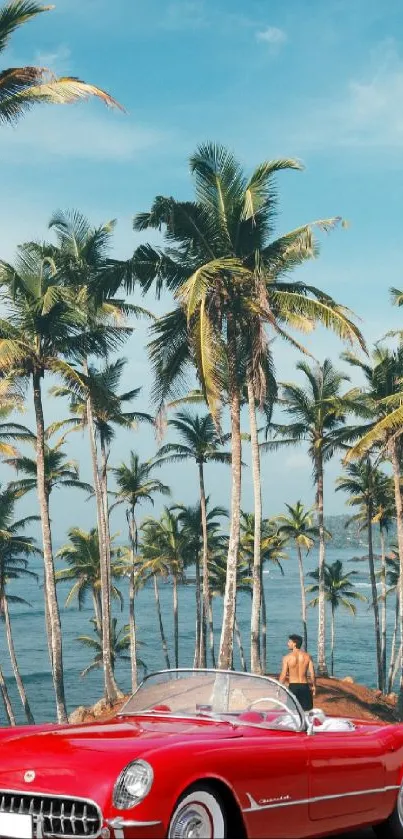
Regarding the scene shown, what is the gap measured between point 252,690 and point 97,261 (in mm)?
32473

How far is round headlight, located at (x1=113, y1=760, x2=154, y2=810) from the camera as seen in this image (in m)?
5.65

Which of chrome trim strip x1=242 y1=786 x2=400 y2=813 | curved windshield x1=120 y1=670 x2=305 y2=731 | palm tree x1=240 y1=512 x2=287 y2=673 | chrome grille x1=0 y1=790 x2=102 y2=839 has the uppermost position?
palm tree x1=240 y1=512 x2=287 y2=673

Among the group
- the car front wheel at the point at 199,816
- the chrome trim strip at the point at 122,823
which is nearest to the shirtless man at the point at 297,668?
the car front wheel at the point at 199,816

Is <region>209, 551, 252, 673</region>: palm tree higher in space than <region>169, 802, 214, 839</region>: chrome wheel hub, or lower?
higher

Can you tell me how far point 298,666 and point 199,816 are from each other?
742cm

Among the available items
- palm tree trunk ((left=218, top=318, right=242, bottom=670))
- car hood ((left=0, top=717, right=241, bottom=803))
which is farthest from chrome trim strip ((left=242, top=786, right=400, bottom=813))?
palm tree trunk ((left=218, top=318, right=242, bottom=670))

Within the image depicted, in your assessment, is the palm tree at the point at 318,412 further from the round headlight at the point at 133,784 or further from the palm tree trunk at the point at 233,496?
the round headlight at the point at 133,784

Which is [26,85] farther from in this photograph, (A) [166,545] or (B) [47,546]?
(A) [166,545]

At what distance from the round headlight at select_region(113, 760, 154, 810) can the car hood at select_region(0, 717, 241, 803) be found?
0.04m

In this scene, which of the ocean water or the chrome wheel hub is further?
the ocean water

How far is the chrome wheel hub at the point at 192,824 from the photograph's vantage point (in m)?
5.81

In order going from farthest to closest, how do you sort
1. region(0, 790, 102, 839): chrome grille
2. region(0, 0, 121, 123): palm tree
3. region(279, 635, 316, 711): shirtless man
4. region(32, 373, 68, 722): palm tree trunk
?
region(32, 373, 68, 722): palm tree trunk → region(0, 0, 121, 123): palm tree → region(279, 635, 316, 711): shirtless man → region(0, 790, 102, 839): chrome grille

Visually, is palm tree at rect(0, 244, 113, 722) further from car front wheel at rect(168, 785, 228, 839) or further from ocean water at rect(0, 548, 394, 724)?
ocean water at rect(0, 548, 394, 724)

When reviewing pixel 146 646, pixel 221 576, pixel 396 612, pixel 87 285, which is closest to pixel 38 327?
pixel 87 285
